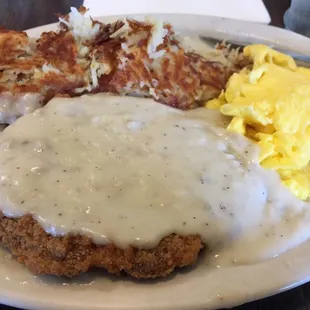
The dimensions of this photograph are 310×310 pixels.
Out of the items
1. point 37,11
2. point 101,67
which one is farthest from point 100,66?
point 37,11

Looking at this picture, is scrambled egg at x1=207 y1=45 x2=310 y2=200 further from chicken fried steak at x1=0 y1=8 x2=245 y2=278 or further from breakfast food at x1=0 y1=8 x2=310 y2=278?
chicken fried steak at x1=0 y1=8 x2=245 y2=278

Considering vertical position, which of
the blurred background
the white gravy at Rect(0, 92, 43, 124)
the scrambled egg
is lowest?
the blurred background

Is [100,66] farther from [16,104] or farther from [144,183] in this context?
[144,183]

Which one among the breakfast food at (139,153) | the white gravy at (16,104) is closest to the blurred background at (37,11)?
the breakfast food at (139,153)

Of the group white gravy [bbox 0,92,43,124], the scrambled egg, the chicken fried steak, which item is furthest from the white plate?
the chicken fried steak

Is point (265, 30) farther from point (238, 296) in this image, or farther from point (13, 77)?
point (238, 296)

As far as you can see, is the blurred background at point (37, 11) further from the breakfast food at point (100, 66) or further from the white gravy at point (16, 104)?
the white gravy at point (16, 104)
